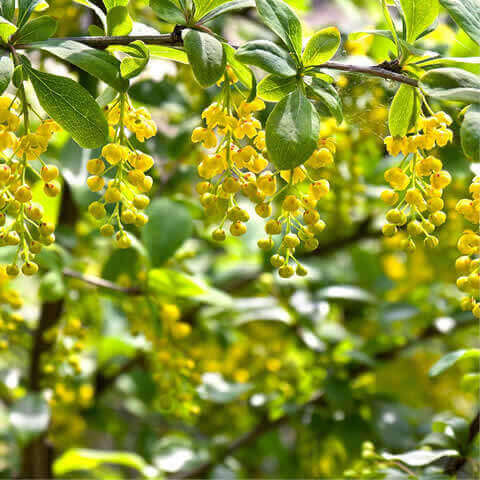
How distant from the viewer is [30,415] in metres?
1.07

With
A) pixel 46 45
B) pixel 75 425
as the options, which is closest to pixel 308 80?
pixel 46 45

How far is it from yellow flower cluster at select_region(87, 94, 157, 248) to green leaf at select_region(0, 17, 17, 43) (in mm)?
96

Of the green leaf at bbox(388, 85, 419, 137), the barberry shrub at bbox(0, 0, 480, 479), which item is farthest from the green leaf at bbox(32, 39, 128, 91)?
the green leaf at bbox(388, 85, 419, 137)

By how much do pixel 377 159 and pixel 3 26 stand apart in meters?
0.90

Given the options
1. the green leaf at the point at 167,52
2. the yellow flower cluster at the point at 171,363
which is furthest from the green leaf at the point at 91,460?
the green leaf at the point at 167,52

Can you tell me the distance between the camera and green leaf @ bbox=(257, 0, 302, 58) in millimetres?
496

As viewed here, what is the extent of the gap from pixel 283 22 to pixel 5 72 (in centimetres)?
22

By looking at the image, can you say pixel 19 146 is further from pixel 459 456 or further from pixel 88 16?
pixel 88 16

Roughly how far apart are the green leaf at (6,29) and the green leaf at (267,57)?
0.17 m

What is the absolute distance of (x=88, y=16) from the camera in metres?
1.16

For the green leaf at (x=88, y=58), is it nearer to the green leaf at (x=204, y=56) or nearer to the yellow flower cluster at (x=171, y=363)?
the green leaf at (x=204, y=56)

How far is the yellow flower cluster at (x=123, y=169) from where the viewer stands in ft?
1.70

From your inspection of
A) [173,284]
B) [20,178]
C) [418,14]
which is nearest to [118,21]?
[20,178]

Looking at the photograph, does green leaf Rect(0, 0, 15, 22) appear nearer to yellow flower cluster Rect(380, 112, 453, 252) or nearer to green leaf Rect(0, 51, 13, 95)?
green leaf Rect(0, 51, 13, 95)
